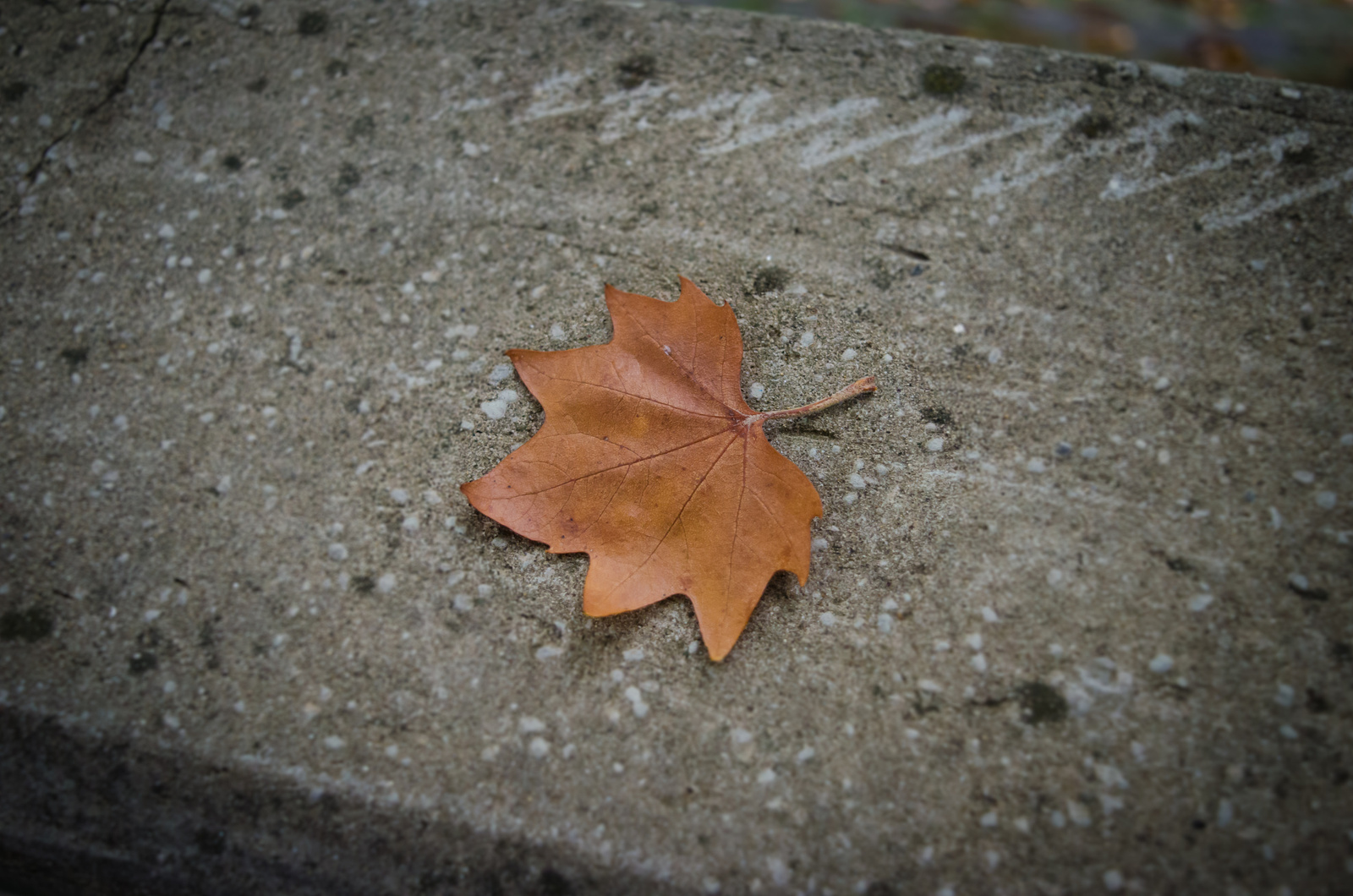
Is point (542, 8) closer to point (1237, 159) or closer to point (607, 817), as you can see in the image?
point (1237, 159)

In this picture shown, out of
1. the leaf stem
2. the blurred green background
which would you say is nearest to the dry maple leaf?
the leaf stem

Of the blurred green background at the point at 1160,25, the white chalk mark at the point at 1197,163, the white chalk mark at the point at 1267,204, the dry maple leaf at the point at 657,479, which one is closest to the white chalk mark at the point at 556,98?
the dry maple leaf at the point at 657,479

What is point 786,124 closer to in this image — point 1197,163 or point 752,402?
point 752,402

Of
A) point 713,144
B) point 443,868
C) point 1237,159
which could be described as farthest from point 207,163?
point 1237,159

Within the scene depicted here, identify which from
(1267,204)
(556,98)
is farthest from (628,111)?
(1267,204)

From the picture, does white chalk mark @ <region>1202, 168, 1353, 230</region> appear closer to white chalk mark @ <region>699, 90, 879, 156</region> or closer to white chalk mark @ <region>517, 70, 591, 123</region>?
white chalk mark @ <region>699, 90, 879, 156</region>

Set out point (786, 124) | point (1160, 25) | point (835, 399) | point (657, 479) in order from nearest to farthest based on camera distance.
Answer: point (657, 479), point (835, 399), point (786, 124), point (1160, 25)
